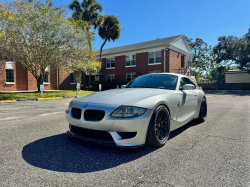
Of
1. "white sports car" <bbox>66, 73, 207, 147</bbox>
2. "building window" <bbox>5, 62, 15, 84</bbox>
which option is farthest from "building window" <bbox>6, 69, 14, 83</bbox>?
"white sports car" <bbox>66, 73, 207, 147</bbox>

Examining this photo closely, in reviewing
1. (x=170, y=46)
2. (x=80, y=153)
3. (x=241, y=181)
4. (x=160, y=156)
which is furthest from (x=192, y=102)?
(x=170, y=46)

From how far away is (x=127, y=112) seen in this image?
2771mm

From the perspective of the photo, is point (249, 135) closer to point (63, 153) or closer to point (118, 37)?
point (63, 153)

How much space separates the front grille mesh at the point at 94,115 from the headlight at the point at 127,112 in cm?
19

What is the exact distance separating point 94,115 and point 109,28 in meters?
25.4

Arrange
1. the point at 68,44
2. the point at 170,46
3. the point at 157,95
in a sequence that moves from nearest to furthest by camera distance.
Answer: the point at 157,95
the point at 68,44
the point at 170,46

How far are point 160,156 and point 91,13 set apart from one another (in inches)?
1039

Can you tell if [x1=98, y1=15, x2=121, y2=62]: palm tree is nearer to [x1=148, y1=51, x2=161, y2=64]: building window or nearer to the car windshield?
[x1=148, y1=51, x2=161, y2=64]: building window

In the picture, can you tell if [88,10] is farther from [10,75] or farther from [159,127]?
[159,127]

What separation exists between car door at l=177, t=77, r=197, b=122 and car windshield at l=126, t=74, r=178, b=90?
0.82 feet

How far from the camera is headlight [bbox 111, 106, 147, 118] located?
9.01 feet

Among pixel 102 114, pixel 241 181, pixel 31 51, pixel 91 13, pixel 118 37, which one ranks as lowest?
pixel 241 181

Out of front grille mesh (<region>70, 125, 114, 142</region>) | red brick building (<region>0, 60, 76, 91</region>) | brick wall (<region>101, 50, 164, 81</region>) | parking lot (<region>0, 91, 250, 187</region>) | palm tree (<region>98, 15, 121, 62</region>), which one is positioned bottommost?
parking lot (<region>0, 91, 250, 187</region>)

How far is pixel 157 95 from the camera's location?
328 centimetres
